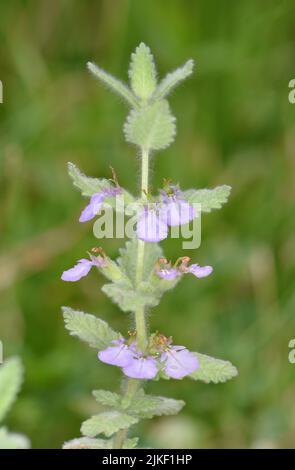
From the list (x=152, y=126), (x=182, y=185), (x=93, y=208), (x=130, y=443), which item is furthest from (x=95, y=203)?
(x=182, y=185)

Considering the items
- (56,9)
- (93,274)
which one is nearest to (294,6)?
(56,9)

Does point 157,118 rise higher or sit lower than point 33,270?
lower

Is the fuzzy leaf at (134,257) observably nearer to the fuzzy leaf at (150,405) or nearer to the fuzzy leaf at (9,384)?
the fuzzy leaf at (150,405)

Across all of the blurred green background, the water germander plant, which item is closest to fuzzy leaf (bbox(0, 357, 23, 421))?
the water germander plant

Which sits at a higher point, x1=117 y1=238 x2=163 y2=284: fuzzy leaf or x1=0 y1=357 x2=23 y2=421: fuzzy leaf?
x1=117 y1=238 x2=163 y2=284: fuzzy leaf

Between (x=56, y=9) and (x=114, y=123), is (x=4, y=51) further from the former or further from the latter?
(x=114, y=123)

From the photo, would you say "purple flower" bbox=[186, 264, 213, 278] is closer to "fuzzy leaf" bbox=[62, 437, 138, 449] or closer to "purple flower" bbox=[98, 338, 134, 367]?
"purple flower" bbox=[98, 338, 134, 367]

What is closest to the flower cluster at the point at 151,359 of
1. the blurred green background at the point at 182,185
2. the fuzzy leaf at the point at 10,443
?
the fuzzy leaf at the point at 10,443
